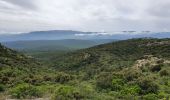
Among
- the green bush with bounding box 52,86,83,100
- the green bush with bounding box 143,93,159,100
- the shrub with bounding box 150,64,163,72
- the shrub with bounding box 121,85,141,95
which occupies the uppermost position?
the green bush with bounding box 52,86,83,100

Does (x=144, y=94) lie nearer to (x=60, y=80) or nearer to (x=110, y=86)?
(x=110, y=86)

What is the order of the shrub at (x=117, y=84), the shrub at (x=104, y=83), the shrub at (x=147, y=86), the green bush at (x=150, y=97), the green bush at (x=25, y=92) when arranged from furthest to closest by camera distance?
1. the shrub at (x=104, y=83)
2. the shrub at (x=117, y=84)
3. the shrub at (x=147, y=86)
4. the green bush at (x=25, y=92)
5. the green bush at (x=150, y=97)

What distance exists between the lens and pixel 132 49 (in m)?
87.4

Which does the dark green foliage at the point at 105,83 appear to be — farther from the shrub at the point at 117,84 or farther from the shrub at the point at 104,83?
the shrub at the point at 117,84

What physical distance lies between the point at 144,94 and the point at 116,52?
7001 cm

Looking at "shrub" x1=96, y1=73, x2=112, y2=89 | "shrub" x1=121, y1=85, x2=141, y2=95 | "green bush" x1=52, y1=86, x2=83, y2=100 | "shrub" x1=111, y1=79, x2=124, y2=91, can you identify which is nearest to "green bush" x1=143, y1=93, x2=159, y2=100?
"shrub" x1=121, y1=85, x2=141, y2=95

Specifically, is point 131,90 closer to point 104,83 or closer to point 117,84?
point 117,84

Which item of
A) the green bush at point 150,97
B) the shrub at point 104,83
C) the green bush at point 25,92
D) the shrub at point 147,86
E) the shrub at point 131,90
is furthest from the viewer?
the shrub at point 104,83

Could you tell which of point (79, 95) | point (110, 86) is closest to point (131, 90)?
point (110, 86)

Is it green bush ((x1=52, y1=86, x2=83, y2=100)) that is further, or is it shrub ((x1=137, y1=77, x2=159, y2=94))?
shrub ((x1=137, y1=77, x2=159, y2=94))

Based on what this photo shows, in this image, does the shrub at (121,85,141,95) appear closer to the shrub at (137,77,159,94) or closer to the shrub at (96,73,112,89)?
the shrub at (137,77,159,94)

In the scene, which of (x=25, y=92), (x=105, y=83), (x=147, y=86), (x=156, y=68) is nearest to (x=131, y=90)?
(x=147, y=86)

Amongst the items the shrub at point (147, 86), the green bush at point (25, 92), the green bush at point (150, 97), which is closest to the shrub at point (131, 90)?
the shrub at point (147, 86)

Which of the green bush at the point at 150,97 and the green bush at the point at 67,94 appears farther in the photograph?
the green bush at the point at 150,97
